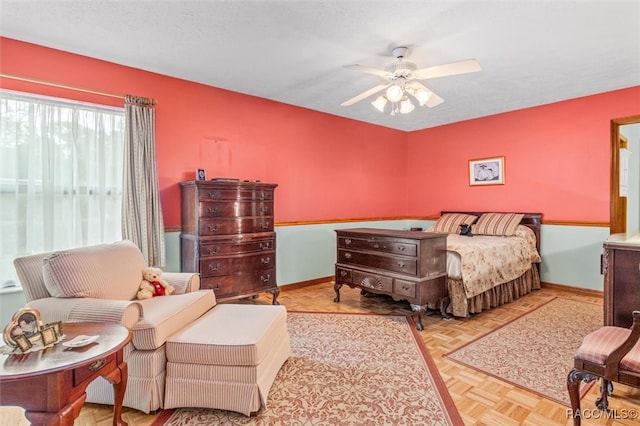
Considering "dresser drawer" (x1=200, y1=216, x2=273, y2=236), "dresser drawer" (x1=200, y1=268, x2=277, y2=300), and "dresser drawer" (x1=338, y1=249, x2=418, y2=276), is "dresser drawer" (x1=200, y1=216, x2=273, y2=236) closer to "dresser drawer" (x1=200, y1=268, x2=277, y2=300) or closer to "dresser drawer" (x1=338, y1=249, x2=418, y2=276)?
"dresser drawer" (x1=200, y1=268, x2=277, y2=300)

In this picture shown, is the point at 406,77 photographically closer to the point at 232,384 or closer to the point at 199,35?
the point at 199,35

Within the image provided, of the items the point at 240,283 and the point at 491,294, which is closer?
the point at 240,283

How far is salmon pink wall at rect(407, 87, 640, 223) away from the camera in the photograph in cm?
414

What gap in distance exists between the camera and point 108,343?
143cm

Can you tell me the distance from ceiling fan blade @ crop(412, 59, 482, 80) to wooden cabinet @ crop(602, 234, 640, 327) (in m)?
1.47

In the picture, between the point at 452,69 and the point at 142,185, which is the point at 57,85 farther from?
the point at 452,69

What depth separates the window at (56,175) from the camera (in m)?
2.68

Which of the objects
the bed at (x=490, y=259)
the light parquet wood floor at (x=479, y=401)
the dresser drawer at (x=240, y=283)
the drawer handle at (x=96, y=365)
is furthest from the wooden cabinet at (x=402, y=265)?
the drawer handle at (x=96, y=365)

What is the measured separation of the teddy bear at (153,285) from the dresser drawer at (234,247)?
2.29ft

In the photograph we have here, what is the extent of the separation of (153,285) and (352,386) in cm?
161

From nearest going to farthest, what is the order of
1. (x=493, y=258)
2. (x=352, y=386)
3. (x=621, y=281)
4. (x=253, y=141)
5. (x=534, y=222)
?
1. (x=621, y=281)
2. (x=352, y=386)
3. (x=493, y=258)
4. (x=253, y=141)
5. (x=534, y=222)

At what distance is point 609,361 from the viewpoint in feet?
4.97

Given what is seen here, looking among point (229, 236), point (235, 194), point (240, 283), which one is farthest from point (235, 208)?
point (240, 283)

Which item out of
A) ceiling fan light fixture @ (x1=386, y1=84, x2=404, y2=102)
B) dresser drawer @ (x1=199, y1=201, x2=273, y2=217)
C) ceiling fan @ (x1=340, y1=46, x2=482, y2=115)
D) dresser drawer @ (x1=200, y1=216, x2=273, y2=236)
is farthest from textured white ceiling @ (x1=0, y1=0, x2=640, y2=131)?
dresser drawer @ (x1=200, y1=216, x2=273, y2=236)
